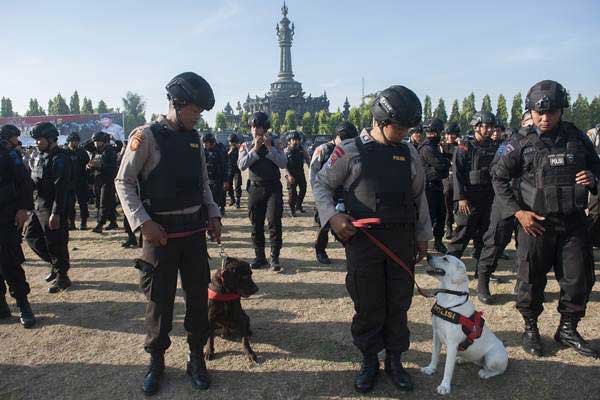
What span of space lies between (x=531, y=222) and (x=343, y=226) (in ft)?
6.62

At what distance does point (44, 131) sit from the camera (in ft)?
19.0

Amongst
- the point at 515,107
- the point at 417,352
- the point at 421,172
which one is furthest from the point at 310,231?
the point at 515,107

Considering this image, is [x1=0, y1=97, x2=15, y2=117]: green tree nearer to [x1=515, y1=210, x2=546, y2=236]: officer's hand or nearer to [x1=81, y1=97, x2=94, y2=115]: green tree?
[x1=81, y1=97, x2=94, y2=115]: green tree

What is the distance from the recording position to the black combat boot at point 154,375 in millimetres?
3430

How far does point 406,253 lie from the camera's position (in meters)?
3.38

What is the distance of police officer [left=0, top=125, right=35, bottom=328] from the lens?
4.78m

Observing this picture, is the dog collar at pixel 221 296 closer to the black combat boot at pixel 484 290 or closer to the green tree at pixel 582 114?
the black combat boot at pixel 484 290

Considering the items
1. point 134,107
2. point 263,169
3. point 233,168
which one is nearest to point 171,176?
point 263,169

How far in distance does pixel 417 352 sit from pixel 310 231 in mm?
6239

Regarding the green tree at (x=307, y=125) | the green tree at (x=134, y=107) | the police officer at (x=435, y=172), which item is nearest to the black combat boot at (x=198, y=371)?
the police officer at (x=435, y=172)

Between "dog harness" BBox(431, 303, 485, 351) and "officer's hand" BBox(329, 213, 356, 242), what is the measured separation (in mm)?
1118

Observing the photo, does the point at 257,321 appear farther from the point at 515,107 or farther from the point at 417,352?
the point at 515,107

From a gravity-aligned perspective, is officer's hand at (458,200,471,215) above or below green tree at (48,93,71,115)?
below

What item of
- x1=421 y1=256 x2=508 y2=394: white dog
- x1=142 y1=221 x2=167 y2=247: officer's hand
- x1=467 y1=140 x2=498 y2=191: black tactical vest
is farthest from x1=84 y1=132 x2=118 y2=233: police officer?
x1=421 y1=256 x2=508 y2=394: white dog
